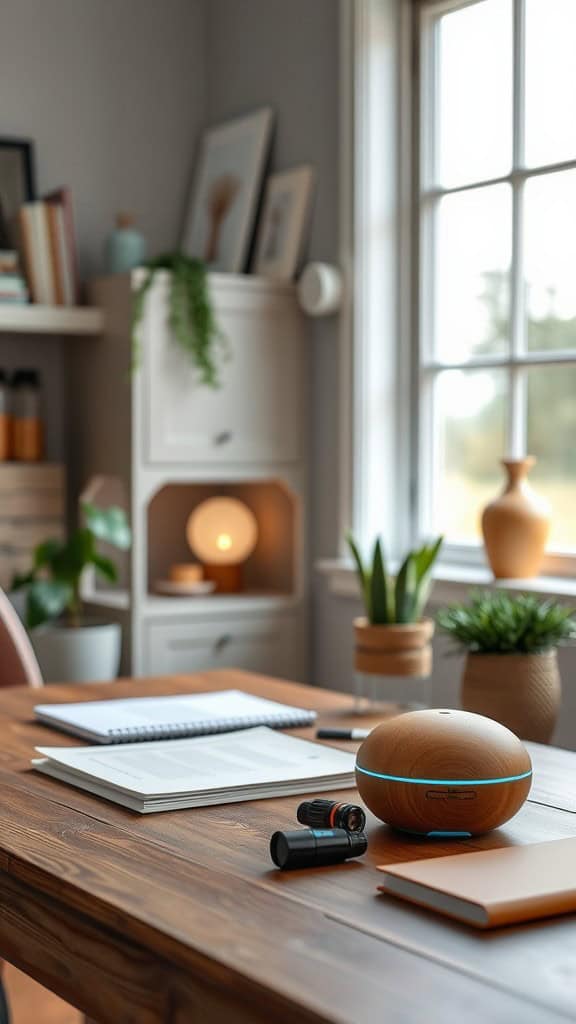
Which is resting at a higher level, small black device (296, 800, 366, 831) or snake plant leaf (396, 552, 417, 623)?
snake plant leaf (396, 552, 417, 623)

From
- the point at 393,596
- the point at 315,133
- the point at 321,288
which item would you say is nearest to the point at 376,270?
the point at 321,288

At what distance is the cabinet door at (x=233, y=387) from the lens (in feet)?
11.5

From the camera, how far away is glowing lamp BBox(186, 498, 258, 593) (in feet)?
12.4

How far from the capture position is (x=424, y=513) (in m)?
3.53

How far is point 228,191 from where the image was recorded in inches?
155

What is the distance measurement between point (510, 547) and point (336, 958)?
2.11 m

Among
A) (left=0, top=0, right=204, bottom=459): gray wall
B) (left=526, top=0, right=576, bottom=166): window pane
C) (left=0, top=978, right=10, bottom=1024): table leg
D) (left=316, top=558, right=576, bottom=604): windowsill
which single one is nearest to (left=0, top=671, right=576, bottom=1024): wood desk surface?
(left=0, top=978, right=10, bottom=1024): table leg

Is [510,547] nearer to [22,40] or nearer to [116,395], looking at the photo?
[116,395]

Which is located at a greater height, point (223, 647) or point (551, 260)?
point (551, 260)

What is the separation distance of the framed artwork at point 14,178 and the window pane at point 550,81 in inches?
57.2

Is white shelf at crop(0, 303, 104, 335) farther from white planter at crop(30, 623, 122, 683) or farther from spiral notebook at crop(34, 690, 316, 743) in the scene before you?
spiral notebook at crop(34, 690, 316, 743)

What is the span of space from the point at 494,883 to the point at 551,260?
228 centimetres

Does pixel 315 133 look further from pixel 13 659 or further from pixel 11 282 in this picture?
pixel 13 659

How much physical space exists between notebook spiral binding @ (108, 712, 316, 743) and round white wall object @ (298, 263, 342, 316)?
188 cm
